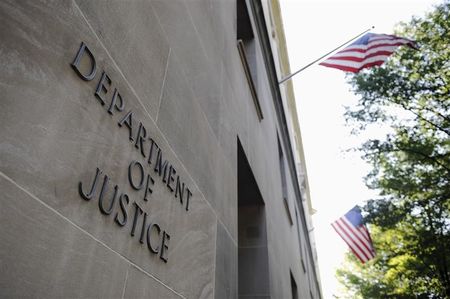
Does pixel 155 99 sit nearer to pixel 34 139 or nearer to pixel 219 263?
pixel 34 139

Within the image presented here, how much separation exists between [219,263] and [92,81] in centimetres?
255

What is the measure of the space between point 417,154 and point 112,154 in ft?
50.7

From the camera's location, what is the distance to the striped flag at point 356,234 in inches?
524

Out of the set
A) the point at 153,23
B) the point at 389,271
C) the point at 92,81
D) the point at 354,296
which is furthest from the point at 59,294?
the point at 354,296

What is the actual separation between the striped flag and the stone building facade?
10.6 m

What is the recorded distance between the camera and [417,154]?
14570mm

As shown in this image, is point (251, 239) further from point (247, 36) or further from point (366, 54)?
point (366, 54)

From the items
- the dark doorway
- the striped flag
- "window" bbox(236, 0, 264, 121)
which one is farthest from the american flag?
the striped flag

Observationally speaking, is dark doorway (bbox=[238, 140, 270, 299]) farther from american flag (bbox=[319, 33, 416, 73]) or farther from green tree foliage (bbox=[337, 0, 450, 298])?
green tree foliage (bbox=[337, 0, 450, 298])

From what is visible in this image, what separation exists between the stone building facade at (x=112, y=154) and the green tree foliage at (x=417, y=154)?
470 inches

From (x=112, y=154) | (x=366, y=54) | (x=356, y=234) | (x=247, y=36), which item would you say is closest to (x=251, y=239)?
(x=112, y=154)

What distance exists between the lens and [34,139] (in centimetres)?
147

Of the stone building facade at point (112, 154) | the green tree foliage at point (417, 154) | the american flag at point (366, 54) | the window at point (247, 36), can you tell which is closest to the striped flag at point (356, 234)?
the green tree foliage at point (417, 154)

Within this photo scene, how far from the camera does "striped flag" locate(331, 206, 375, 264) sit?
13.3 meters
